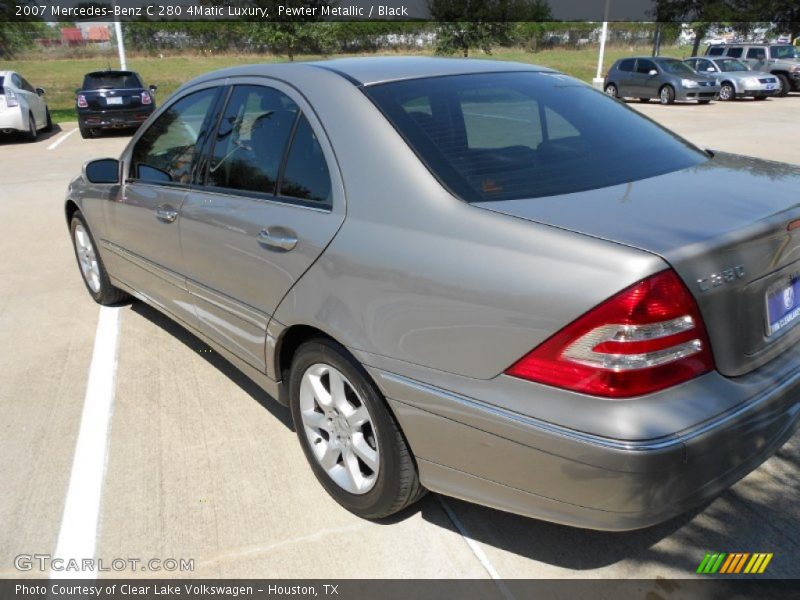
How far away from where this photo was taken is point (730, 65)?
25.4 metres

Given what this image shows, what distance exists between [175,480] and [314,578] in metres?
0.91

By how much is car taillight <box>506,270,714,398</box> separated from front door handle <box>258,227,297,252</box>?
1121mm

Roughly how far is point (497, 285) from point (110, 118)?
15992 millimetres

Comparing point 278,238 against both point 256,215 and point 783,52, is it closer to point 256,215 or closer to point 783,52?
point 256,215

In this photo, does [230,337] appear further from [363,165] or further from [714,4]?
[714,4]

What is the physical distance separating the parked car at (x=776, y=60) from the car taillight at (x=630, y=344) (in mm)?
29032

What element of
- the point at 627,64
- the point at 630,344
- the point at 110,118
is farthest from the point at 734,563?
the point at 627,64

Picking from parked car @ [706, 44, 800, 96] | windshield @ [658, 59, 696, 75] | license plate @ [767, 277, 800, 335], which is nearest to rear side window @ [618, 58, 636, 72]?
windshield @ [658, 59, 696, 75]

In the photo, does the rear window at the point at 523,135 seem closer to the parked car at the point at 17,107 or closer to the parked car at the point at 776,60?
the parked car at the point at 17,107

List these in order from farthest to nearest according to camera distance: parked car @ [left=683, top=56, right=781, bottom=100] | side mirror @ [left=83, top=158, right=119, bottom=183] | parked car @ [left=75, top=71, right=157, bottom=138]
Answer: parked car @ [left=683, top=56, right=781, bottom=100]
parked car @ [left=75, top=71, right=157, bottom=138]
side mirror @ [left=83, top=158, right=119, bottom=183]

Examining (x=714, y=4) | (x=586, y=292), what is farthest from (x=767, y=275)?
(x=714, y=4)

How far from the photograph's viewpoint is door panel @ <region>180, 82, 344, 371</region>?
267 cm

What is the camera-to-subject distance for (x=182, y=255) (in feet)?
11.6

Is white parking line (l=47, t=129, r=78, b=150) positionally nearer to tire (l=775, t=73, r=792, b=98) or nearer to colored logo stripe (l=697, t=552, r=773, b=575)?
colored logo stripe (l=697, t=552, r=773, b=575)
